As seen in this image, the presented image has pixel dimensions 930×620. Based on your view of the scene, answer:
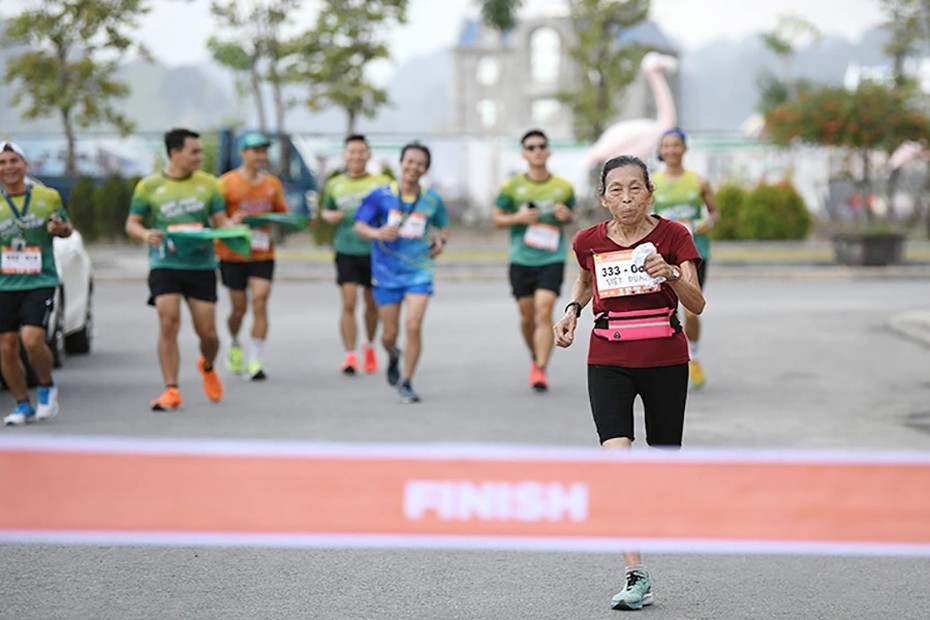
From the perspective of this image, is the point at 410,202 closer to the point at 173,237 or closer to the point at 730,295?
the point at 173,237

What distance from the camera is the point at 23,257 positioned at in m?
9.41

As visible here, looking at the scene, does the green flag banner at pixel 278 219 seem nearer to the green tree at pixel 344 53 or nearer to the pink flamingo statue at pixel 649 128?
the pink flamingo statue at pixel 649 128

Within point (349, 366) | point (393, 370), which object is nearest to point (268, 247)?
point (349, 366)

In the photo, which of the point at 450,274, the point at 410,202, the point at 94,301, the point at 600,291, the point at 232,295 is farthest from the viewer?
the point at 450,274

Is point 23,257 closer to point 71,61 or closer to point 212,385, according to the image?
point 212,385

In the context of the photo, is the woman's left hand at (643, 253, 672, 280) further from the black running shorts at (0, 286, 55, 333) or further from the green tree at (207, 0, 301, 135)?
the green tree at (207, 0, 301, 135)

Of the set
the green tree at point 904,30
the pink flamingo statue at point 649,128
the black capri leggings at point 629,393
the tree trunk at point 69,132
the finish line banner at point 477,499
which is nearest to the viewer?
the finish line banner at point 477,499

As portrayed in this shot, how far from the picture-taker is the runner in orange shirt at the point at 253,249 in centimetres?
1231

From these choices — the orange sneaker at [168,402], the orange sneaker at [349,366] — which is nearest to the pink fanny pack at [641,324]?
the orange sneaker at [168,402]

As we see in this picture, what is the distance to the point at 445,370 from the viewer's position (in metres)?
13.1

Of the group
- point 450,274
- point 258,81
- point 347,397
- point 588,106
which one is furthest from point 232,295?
point 588,106

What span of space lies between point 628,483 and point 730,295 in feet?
59.2

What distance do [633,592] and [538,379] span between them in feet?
20.4

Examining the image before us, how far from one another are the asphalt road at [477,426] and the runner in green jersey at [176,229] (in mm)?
540
